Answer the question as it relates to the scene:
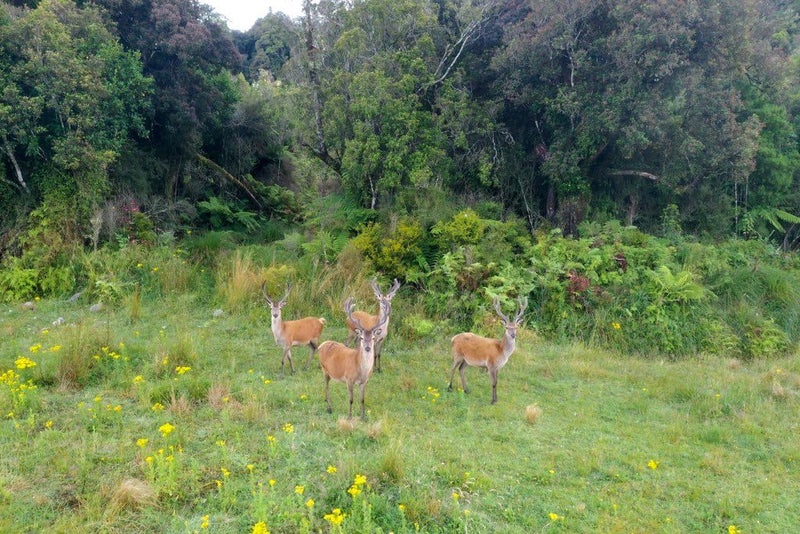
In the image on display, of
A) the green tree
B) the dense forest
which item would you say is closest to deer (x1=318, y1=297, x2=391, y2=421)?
the dense forest

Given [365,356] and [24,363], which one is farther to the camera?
[24,363]

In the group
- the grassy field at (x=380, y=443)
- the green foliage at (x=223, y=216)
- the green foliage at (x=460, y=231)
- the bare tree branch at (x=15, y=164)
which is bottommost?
the grassy field at (x=380, y=443)

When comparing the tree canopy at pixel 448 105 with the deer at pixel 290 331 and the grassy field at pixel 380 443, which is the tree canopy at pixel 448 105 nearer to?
the grassy field at pixel 380 443

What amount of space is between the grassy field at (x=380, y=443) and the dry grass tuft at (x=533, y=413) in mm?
19

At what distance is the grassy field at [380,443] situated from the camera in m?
4.77

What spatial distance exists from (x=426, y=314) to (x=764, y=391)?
5591 mm

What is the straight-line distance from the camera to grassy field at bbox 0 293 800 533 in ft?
15.6

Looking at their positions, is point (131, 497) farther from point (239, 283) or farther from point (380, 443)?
point (239, 283)

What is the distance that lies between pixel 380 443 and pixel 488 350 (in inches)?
93.3

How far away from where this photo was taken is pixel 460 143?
13.0 metres

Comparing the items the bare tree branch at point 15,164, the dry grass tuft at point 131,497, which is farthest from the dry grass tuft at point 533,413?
the bare tree branch at point 15,164

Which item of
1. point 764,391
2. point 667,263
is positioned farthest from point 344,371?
point 667,263

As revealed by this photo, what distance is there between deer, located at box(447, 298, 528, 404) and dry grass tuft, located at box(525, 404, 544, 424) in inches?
22.5

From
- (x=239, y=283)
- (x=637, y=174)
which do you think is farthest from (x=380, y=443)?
(x=637, y=174)
